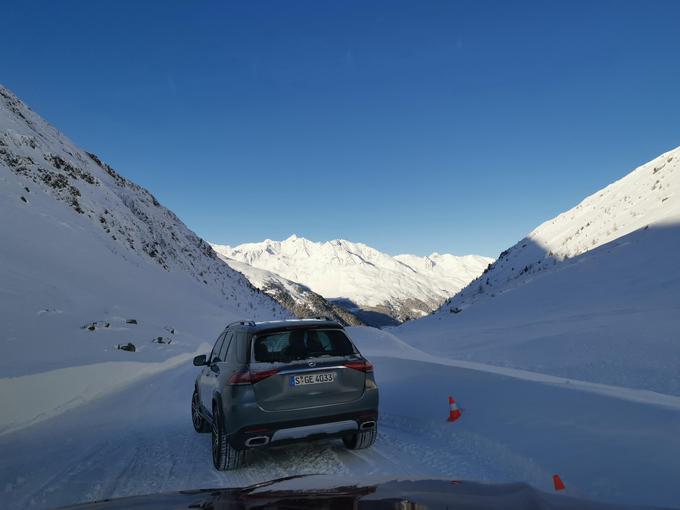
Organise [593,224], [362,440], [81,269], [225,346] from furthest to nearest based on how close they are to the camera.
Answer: [593,224], [81,269], [225,346], [362,440]

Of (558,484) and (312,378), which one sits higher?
(312,378)

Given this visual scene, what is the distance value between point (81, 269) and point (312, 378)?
2150 centimetres

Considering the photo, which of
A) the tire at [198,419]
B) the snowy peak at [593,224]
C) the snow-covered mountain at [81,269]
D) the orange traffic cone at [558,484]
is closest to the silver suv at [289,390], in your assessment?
the tire at [198,419]

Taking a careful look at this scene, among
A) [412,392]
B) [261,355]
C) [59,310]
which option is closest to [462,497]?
[261,355]

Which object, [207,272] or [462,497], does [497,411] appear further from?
[207,272]

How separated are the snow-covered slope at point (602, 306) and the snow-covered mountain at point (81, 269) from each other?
43.2ft

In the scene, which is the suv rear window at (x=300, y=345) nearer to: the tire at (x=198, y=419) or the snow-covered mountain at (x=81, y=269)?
the tire at (x=198, y=419)

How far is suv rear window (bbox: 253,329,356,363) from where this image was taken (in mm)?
5547

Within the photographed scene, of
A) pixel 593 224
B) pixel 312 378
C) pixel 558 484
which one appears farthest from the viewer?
pixel 593 224

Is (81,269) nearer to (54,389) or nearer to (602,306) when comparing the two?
(54,389)

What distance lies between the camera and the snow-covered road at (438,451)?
4.50 metres

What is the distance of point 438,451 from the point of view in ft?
19.8

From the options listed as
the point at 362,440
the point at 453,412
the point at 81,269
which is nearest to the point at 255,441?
the point at 362,440

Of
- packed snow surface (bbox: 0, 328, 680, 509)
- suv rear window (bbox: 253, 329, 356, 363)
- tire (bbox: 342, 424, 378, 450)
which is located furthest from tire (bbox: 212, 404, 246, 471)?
tire (bbox: 342, 424, 378, 450)
